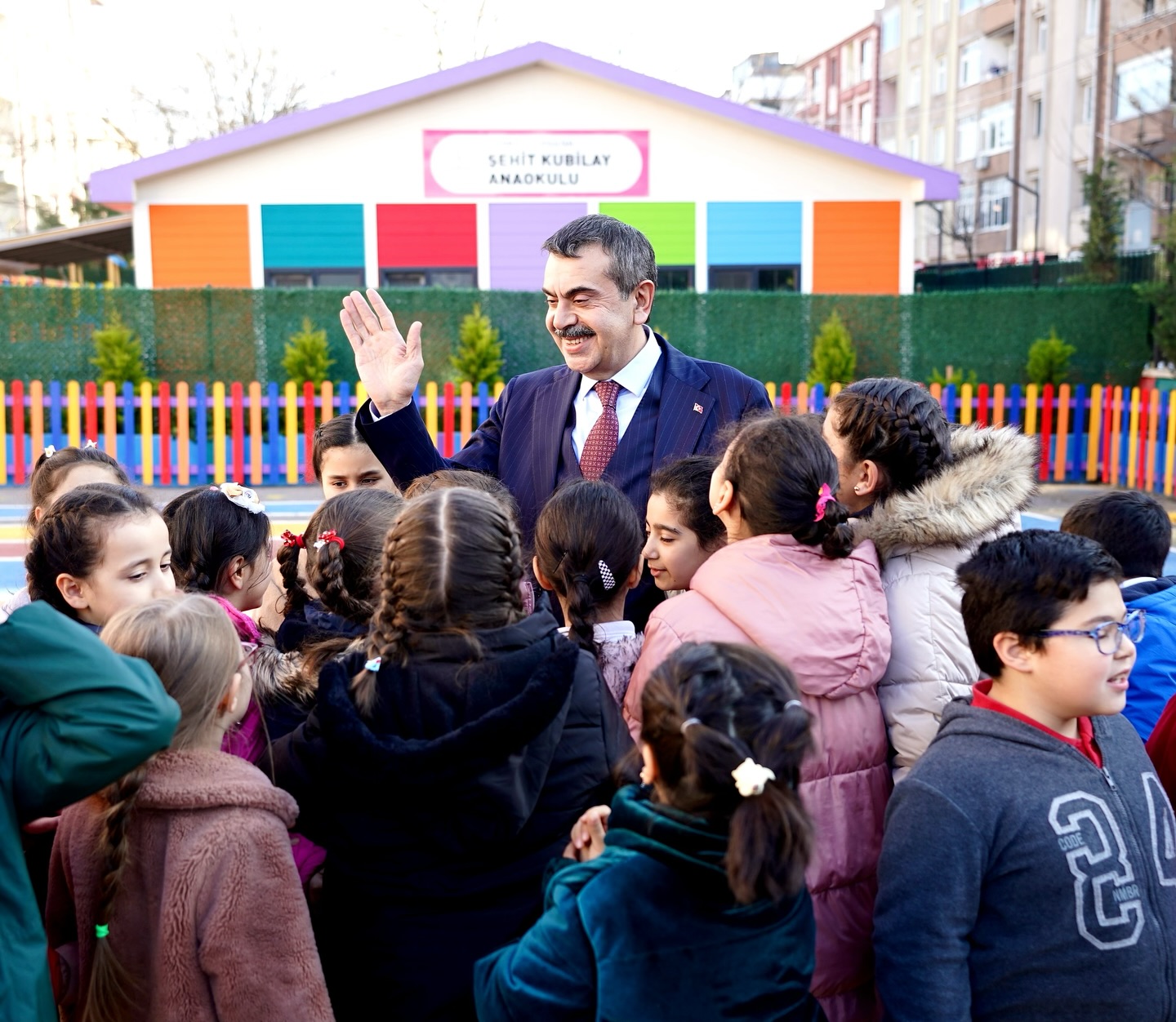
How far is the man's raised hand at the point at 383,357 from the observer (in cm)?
360

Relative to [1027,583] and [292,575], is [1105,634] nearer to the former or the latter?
[1027,583]

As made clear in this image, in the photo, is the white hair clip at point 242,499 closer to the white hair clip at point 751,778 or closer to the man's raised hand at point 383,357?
the man's raised hand at point 383,357

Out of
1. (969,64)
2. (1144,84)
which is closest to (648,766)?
(1144,84)

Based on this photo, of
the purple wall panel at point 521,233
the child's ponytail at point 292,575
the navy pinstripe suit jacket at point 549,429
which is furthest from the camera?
the purple wall panel at point 521,233

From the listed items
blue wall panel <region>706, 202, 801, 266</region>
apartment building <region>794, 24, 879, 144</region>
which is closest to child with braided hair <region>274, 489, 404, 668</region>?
blue wall panel <region>706, 202, 801, 266</region>

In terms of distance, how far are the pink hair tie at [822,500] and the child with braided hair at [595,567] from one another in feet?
1.63

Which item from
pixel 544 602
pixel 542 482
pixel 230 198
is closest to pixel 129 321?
pixel 230 198

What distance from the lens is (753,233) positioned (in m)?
19.7

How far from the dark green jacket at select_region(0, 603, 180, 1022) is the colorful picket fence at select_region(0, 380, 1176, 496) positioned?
42.2ft

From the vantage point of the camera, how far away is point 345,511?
3.06 m

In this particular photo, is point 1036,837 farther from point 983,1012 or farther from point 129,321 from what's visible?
point 129,321

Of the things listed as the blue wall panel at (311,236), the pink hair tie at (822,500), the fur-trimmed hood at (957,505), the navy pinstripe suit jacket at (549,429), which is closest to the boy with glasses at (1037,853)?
the fur-trimmed hood at (957,505)

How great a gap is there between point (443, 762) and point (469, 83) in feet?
59.4

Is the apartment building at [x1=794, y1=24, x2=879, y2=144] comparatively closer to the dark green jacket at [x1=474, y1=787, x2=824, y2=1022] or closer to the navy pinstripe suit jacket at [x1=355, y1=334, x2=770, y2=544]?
the navy pinstripe suit jacket at [x1=355, y1=334, x2=770, y2=544]
